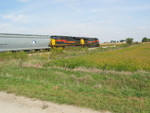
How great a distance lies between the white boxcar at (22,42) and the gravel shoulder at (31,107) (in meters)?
19.0

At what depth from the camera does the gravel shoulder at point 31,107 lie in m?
4.85

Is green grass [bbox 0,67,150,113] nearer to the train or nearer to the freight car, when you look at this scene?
the train

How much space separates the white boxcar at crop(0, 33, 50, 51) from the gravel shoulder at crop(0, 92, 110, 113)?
19.0 m

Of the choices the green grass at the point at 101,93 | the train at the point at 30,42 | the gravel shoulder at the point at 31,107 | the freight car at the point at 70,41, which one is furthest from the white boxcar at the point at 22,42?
the gravel shoulder at the point at 31,107

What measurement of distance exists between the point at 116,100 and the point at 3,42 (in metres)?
20.9

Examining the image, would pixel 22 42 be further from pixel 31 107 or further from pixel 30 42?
pixel 31 107

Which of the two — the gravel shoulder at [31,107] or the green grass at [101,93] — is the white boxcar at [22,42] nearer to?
the green grass at [101,93]

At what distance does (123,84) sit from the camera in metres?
9.34

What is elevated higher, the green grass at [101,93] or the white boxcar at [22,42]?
the white boxcar at [22,42]

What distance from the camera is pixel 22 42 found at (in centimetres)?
2653

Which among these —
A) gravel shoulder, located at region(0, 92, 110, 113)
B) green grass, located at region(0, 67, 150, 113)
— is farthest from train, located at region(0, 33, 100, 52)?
gravel shoulder, located at region(0, 92, 110, 113)

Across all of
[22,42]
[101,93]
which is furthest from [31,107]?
[22,42]

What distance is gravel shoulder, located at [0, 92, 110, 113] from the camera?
4.85 meters

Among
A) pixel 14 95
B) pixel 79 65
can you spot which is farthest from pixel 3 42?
pixel 14 95
